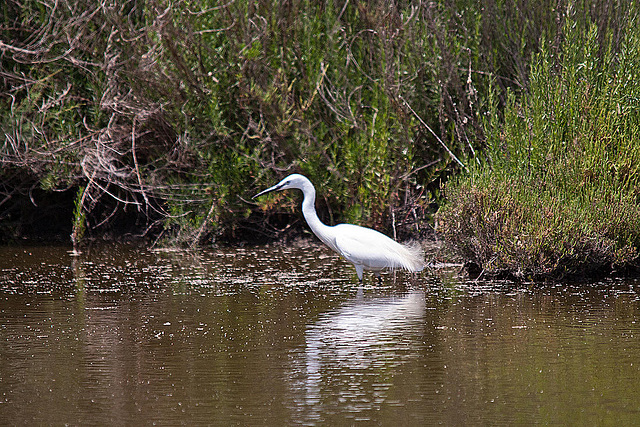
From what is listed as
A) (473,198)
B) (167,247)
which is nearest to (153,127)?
(167,247)

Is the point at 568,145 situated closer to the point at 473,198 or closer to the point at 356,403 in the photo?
the point at 473,198

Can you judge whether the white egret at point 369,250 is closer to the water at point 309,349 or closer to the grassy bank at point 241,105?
the water at point 309,349

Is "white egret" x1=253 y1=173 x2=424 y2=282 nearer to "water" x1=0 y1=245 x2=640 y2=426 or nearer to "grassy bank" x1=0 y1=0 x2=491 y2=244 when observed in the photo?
"water" x1=0 y1=245 x2=640 y2=426

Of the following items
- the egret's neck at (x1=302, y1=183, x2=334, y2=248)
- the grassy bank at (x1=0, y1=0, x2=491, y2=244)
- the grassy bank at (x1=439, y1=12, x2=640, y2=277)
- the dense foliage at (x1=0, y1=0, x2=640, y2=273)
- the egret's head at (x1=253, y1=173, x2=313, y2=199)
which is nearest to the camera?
the grassy bank at (x1=439, y1=12, x2=640, y2=277)

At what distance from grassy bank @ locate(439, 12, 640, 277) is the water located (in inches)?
11.4

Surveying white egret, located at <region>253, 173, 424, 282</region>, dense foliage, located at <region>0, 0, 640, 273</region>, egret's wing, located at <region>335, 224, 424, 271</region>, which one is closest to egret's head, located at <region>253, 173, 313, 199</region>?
white egret, located at <region>253, 173, 424, 282</region>

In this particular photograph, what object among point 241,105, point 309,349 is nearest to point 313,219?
point 241,105

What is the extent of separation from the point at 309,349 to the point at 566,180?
11.1 feet

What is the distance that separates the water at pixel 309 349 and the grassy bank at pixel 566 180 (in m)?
0.29

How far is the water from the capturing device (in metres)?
3.87

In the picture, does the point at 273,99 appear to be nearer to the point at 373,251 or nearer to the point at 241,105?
the point at 241,105

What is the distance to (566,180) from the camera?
287 inches

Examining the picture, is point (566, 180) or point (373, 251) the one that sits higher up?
point (566, 180)

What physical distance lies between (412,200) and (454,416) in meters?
5.05
